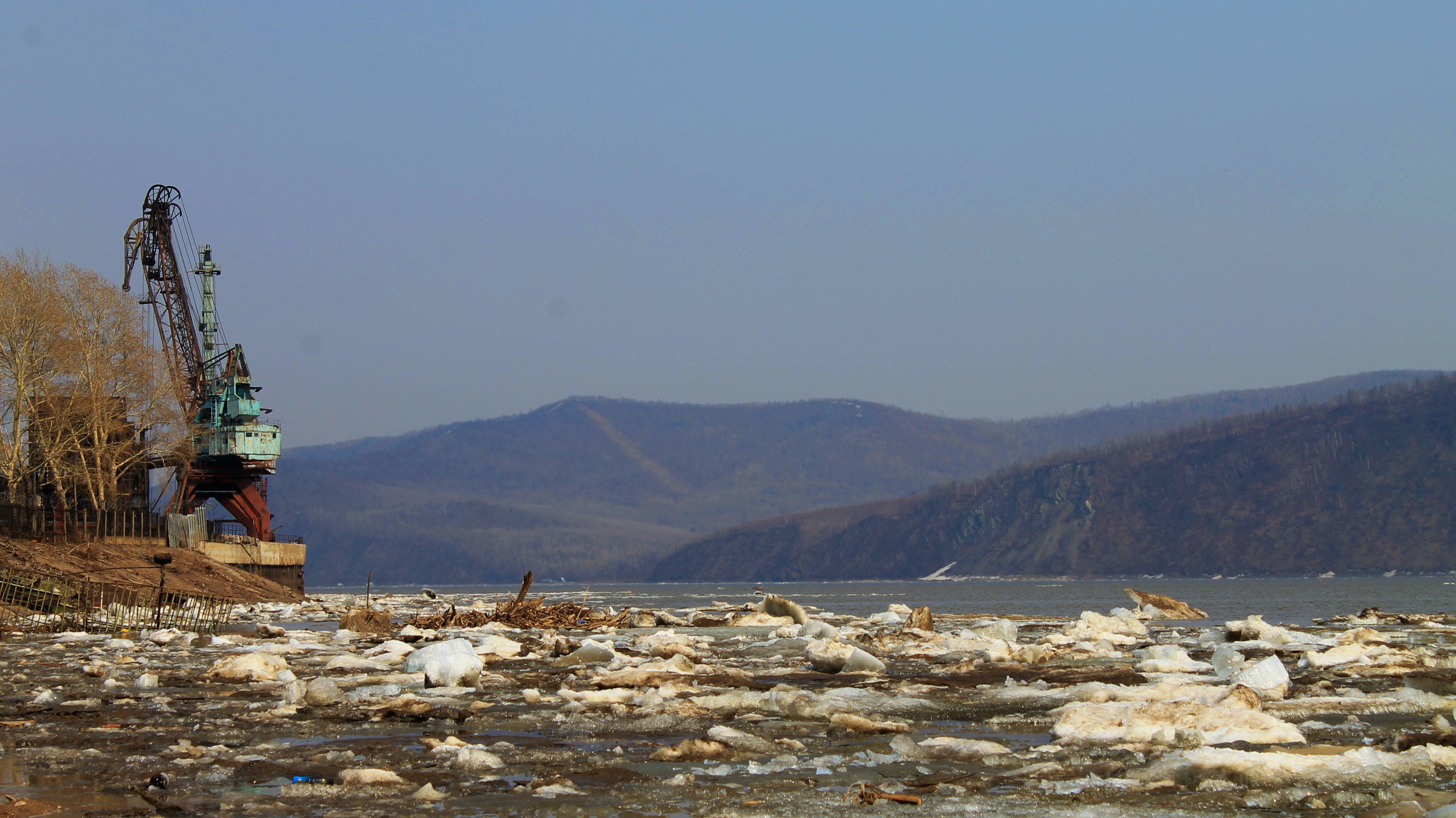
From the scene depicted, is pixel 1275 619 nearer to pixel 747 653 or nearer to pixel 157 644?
pixel 747 653

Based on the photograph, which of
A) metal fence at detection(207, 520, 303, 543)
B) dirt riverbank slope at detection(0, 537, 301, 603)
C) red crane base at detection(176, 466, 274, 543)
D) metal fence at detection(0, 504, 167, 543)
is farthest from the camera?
red crane base at detection(176, 466, 274, 543)

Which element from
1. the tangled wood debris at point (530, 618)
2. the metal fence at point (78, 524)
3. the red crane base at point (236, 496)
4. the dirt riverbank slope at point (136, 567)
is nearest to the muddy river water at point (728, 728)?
the tangled wood debris at point (530, 618)

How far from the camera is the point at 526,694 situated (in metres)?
12.9

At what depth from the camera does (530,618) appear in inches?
1178

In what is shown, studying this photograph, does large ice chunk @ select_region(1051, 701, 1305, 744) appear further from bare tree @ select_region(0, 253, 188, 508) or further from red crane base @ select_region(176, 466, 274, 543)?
red crane base @ select_region(176, 466, 274, 543)

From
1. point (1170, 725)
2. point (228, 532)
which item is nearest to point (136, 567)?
point (1170, 725)

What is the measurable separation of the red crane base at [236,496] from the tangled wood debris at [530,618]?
165ft

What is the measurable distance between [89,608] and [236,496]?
169 ft

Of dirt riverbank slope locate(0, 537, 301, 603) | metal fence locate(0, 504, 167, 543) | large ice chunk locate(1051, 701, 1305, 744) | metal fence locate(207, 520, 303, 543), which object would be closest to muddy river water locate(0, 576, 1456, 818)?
large ice chunk locate(1051, 701, 1305, 744)

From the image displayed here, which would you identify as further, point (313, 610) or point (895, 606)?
point (313, 610)

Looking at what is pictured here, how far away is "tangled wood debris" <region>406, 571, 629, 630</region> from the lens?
2819cm

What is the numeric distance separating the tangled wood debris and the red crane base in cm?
5034

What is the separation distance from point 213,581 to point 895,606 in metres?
30.3

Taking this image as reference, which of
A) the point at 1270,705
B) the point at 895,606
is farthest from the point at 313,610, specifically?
the point at 1270,705
